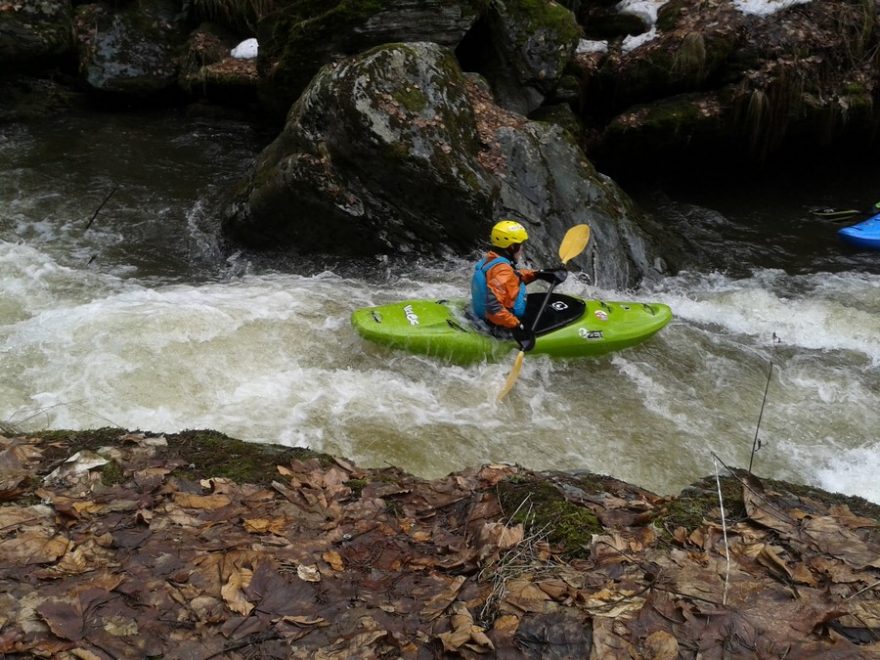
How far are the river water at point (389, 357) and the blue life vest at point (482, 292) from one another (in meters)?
0.52

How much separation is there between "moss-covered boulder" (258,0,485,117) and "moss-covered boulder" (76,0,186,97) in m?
3.22

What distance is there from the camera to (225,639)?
6.43ft

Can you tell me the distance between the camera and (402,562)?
2408 mm

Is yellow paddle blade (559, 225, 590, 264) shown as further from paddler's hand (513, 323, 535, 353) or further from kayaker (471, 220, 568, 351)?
paddler's hand (513, 323, 535, 353)

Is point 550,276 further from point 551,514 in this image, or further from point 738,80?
point 738,80

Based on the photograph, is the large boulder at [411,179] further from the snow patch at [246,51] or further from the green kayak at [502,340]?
the snow patch at [246,51]

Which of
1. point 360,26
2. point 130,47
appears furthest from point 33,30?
point 360,26

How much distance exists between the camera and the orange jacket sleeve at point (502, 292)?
17.6 feet

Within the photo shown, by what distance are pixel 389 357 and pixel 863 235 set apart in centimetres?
675

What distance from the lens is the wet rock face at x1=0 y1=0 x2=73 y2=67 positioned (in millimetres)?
9961

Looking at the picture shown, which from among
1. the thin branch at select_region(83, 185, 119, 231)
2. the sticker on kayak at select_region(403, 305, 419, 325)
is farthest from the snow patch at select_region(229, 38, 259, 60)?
the sticker on kayak at select_region(403, 305, 419, 325)

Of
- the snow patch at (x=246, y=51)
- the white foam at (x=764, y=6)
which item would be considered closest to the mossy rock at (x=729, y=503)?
the white foam at (x=764, y=6)

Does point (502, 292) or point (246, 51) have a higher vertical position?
point (246, 51)

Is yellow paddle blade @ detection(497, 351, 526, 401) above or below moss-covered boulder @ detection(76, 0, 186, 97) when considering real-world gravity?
below
